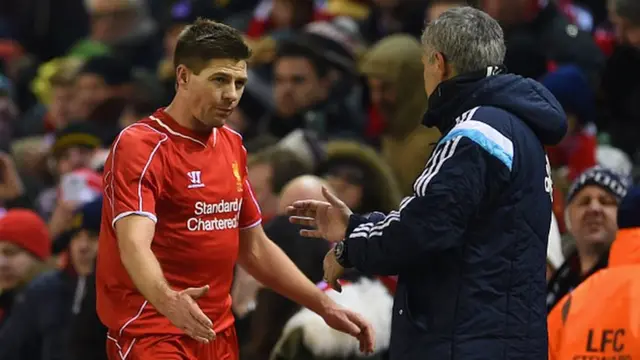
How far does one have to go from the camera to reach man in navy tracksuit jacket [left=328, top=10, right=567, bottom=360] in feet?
18.8

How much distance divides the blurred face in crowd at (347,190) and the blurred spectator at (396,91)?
880 mm

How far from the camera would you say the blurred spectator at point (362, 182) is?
382 inches

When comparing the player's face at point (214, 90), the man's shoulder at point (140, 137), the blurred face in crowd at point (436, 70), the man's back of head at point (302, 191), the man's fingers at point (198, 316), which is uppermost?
the blurred face in crowd at point (436, 70)

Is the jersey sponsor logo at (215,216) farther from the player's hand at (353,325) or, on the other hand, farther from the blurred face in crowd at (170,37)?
the blurred face in crowd at (170,37)

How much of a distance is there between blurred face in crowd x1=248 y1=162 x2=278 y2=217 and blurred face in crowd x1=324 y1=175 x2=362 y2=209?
0.51 metres

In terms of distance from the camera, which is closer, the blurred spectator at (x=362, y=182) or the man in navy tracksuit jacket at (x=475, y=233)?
the man in navy tracksuit jacket at (x=475, y=233)

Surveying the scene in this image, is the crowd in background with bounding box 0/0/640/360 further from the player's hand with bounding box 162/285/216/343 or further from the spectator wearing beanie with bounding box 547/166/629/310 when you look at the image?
the player's hand with bounding box 162/285/216/343

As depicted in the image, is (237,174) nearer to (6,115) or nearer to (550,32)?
(550,32)

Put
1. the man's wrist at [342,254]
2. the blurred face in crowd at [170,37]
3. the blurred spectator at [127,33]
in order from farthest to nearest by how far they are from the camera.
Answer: the blurred spectator at [127,33], the blurred face in crowd at [170,37], the man's wrist at [342,254]

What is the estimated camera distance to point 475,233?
19.2ft

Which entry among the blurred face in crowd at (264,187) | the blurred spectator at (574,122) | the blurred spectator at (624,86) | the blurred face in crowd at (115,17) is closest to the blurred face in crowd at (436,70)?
the blurred spectator at (574,122)

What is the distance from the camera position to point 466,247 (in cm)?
586

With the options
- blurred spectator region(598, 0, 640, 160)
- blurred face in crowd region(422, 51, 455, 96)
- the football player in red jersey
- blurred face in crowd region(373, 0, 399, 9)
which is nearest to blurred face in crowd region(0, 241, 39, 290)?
blurred face in crowd region(373, 0, 399, 9)

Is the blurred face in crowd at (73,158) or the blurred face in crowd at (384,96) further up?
the blurred face in crowd at (384,96)
